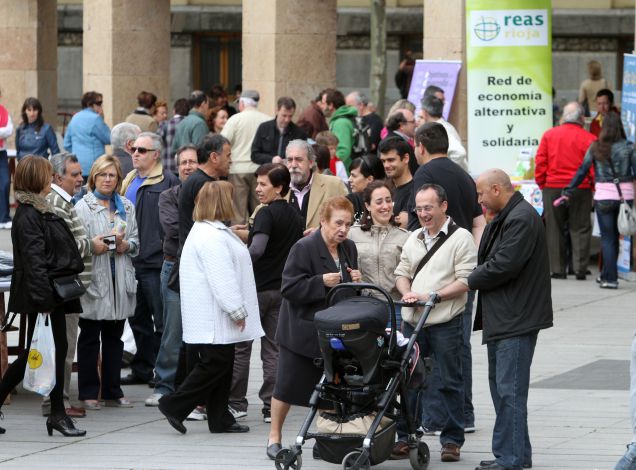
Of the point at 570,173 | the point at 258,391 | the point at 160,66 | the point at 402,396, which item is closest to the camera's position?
the point at 402,396

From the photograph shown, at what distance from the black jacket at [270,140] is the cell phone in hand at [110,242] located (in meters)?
5.89

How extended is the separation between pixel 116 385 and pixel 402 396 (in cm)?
305

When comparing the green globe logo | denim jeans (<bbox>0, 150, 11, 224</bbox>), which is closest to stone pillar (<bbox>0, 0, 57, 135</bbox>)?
denim jeans (<bbox>0, 150, 11, 224</bbox>)

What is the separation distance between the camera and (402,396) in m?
9.23

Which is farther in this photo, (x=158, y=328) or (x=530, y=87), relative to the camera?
(x=530, y=87)

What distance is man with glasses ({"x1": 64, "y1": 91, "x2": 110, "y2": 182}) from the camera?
20.1 metres

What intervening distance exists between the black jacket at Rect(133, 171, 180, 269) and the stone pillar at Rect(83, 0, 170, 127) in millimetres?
10676

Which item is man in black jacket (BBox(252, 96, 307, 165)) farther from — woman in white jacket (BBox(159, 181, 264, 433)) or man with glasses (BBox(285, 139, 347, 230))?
woman in white jacket (BBox(159, 181, 264, 433))

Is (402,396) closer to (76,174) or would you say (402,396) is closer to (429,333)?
(429,333)

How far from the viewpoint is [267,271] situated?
11.0m

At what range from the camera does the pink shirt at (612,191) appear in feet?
56.7

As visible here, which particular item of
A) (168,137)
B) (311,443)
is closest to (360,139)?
(168,137)

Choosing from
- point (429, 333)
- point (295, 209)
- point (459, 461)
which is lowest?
point (459, 461)

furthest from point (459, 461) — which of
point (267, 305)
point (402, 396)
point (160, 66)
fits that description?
point (160, 66)
